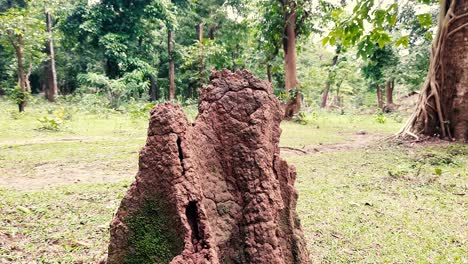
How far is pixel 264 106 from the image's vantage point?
2.13 metres

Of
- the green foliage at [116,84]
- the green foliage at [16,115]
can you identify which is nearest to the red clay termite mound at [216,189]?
the green foliage at [16,115]

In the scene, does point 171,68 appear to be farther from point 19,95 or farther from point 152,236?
point 152,236

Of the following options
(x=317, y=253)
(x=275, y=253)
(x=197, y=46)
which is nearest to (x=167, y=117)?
(x=275, y=253)

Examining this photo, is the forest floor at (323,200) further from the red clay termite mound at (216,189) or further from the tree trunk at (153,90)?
the tree trunk at (153,90)

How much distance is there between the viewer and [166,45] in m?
25.8

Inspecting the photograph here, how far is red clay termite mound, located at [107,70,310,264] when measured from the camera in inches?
69.2

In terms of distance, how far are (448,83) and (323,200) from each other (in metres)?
5.19

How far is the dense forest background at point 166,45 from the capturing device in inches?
571

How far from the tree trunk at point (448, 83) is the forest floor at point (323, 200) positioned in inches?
25.8

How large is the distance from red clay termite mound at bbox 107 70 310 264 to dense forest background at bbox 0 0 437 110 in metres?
7.78

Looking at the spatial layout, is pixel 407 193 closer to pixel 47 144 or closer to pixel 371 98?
pixel 47 144

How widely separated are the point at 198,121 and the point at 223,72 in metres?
0.35

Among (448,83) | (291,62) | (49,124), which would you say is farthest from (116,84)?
(448,83)

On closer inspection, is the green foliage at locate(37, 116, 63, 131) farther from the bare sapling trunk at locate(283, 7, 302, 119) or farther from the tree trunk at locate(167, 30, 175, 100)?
the tree trunk at locate(167, 30, 175, 100)
